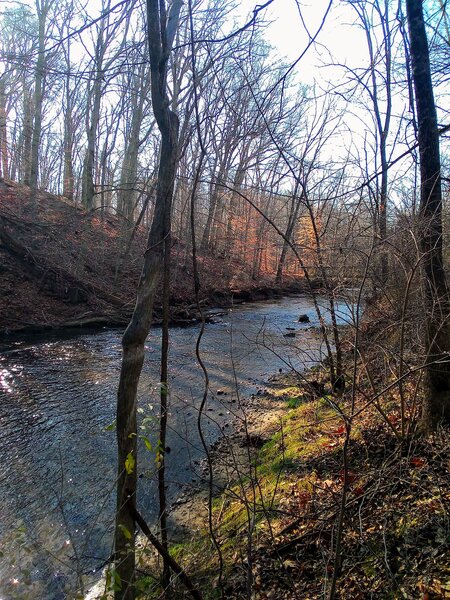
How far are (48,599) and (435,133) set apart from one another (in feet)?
18.4

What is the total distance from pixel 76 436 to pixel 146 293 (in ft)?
15.9

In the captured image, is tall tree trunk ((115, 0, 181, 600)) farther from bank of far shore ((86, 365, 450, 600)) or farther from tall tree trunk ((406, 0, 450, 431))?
tall tree trunk ((406, 0, 450, 431))

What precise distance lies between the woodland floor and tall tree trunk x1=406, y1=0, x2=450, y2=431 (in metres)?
8.11

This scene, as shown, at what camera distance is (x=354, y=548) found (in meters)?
2.80

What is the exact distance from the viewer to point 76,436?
6.46m

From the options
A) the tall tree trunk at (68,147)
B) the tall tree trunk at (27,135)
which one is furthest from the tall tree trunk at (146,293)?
the tall tree trunk at (68,147)

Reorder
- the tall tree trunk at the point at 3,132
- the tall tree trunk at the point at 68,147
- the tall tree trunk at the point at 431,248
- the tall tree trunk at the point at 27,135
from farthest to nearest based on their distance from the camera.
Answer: the tall tree trunk at the point at 68,147 → the tall tree trunk at the point at 27,135 → the tall tree trunk at the point at 3,132 → the tall tree trunk at the point at 431,248

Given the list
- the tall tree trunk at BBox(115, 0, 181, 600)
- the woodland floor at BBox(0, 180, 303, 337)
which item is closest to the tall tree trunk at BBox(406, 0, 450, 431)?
the tall tree trunk at BBox(115, 0, 181, 600)

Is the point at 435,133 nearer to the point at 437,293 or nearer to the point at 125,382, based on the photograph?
the point at 437,293

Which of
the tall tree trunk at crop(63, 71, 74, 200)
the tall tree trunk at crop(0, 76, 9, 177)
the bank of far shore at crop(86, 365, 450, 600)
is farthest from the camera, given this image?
the tall tree trunk at crop(63, 71, 74, 200)

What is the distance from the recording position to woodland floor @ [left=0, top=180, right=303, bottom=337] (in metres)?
13.4

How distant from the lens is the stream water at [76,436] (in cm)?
390

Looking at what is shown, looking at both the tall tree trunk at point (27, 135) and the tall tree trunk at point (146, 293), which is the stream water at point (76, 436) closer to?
the tall tree trunk at point (146, 293)

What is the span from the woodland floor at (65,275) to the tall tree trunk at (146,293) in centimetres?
799
